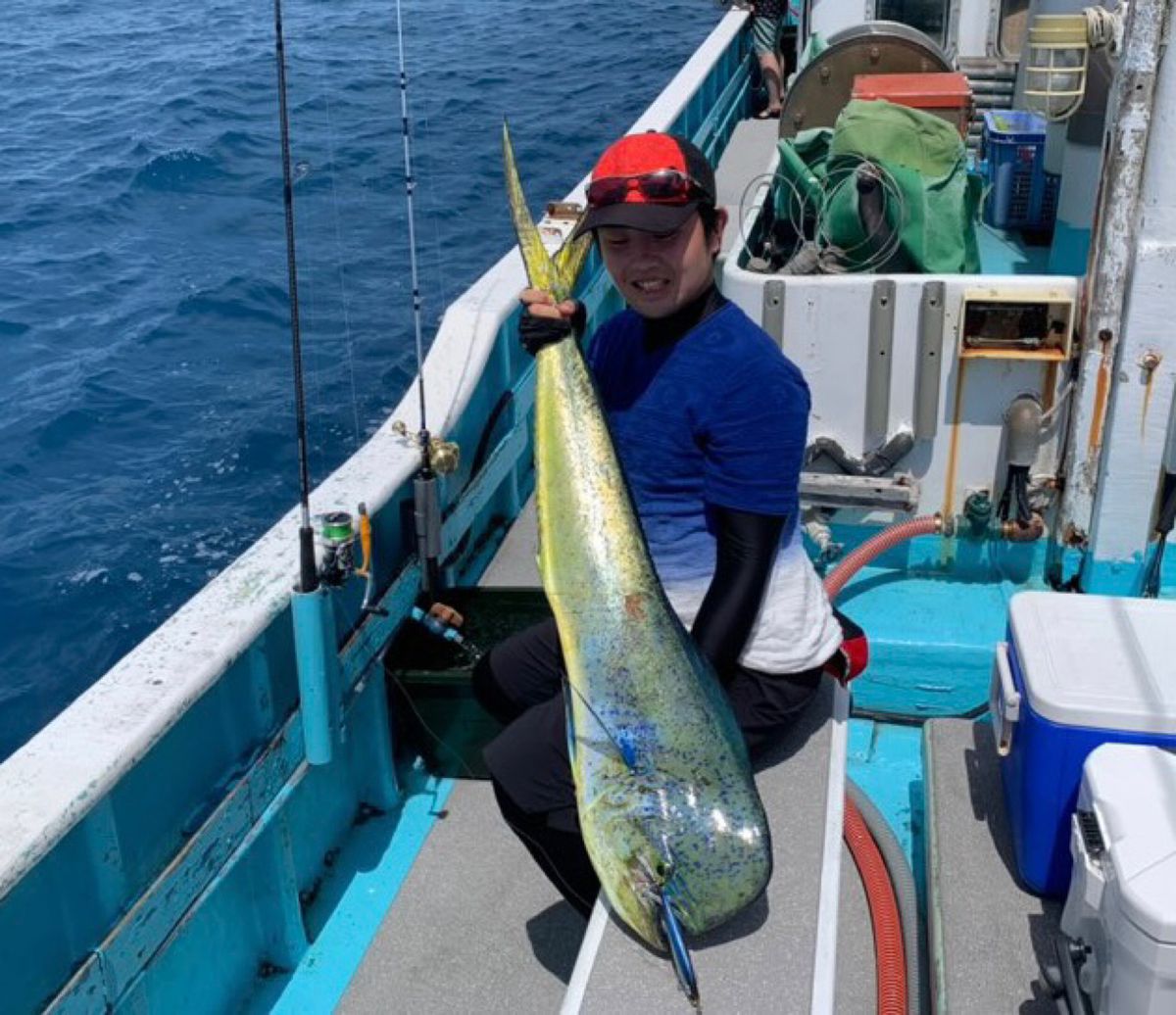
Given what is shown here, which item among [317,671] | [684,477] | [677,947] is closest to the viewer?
[677,947]

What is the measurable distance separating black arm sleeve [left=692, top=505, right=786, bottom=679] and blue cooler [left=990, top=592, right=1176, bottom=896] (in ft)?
2.46

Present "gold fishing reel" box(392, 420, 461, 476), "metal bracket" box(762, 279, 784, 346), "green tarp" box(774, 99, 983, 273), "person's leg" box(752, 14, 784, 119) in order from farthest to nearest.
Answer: "person's leg" box(752, 14, 784, 119) < "green tarp" box(774, 99, 983, 273) < "metal bracket" box(762, 279, 784, 346) < "gold fishing reel" box(392, 420, 461, 476)

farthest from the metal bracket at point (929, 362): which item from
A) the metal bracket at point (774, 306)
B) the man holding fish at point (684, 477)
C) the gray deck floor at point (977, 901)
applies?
the man holding fish at point (684, 477)

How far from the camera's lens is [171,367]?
365 inches

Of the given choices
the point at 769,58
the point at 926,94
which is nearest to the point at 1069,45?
the point at 926,94

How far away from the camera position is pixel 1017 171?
21.2 ft

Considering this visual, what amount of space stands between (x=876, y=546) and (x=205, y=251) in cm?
921

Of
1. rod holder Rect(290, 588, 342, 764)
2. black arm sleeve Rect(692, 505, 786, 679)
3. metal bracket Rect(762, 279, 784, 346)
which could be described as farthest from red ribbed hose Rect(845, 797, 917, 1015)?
metal bracket Rect(762, 279, 784, 346)

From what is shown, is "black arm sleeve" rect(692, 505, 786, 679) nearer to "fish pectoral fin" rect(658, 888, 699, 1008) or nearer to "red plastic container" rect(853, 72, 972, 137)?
"fish pectoral fin" rect(658, 888, 699, 1008)

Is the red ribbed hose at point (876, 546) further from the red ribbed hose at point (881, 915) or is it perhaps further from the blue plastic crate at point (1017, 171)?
the blue plastic crate at point (1017, 171)

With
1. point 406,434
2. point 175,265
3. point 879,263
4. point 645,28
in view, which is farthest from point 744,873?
point 645,28

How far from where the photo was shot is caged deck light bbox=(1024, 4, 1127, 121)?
4.20m

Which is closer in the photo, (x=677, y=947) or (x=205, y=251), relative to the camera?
(x=677, y=947)

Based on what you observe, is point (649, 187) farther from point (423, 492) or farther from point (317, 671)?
point (423, 492)
